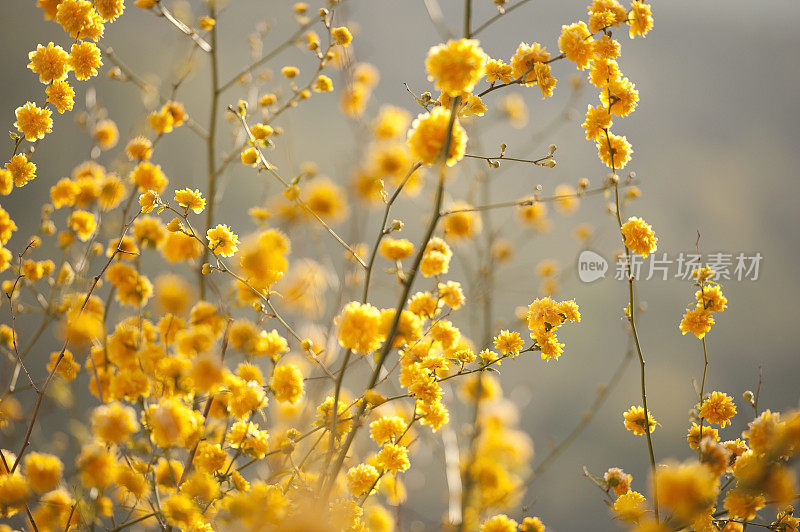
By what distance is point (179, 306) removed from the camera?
0.64 meters

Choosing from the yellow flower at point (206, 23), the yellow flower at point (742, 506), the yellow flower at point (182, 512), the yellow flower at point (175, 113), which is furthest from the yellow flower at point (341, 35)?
the yellow flower at point (742, 506)

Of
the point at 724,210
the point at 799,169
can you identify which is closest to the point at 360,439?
the point at 724,210

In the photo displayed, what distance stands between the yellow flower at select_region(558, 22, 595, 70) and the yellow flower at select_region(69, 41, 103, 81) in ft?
2.25

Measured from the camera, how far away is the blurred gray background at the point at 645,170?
2041 millimetres

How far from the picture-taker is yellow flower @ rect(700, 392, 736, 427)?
717 mm

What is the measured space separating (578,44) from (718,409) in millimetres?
535

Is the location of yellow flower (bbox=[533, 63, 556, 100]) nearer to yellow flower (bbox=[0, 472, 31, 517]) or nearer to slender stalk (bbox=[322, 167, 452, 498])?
slender stalk (bbox=[322, 167, 452, 498])

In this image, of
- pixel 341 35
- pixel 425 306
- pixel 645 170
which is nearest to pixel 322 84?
pixel 341 35

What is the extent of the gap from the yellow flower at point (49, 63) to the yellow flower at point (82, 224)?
0.83ft

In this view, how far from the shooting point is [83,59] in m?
0.80

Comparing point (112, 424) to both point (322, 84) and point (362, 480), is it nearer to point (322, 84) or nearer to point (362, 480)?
point (362, 480)

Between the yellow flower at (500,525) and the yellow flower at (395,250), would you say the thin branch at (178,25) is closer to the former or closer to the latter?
the yellow flower at (395,250)

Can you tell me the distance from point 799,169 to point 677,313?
788 mm

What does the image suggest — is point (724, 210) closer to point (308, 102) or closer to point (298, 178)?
point (308, 102)
